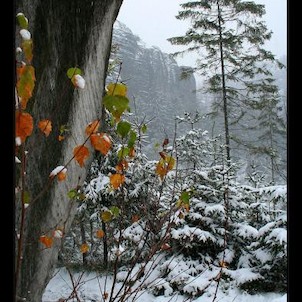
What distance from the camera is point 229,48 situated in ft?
33.2

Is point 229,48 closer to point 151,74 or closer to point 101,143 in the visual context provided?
point 101,143

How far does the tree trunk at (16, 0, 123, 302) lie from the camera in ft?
5.30

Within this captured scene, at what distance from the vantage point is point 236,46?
398 inches

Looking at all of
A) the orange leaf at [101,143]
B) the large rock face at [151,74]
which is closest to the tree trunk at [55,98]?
the orange leaf at [101,143]

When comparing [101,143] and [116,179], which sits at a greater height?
[101,143]

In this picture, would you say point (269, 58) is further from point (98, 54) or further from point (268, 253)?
point (98, 54)

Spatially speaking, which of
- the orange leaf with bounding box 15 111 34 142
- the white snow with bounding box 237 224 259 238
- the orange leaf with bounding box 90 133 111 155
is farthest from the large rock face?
the orange leaf with bounding box 15 111 34 142

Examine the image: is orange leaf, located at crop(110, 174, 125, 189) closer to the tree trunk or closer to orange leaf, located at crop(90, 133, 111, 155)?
the tree trunk

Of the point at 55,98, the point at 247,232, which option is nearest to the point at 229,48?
the point at 247,232

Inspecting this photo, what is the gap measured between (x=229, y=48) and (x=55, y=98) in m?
9.23

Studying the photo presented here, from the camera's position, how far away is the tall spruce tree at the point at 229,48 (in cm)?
973

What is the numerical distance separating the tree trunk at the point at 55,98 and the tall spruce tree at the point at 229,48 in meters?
7.72

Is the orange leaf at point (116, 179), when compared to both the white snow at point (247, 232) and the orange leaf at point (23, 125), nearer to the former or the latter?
the orange leaf at point (23, 125)
